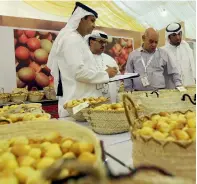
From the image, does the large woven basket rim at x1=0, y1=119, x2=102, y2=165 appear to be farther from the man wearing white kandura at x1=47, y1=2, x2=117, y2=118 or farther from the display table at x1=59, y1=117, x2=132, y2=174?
the man wearing white kandura at x1=47, y1=2, x2=117, y2=118

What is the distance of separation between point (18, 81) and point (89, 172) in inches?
159

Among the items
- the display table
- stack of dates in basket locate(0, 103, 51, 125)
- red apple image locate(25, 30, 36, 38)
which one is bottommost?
the display table

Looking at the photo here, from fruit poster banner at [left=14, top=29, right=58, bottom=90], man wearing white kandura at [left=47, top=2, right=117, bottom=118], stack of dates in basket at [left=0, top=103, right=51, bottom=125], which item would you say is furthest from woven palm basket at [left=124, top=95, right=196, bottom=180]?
fruit poster banner at [left=14, top=29, right=58, bottom=90]

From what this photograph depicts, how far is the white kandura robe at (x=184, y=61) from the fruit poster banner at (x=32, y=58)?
198cm

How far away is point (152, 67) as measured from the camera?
288cm

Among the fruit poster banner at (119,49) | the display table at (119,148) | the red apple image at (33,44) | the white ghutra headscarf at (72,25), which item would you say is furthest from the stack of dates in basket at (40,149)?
the fruit poster banner at (119,49)

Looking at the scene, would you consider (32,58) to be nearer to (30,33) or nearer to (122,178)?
(30,33)

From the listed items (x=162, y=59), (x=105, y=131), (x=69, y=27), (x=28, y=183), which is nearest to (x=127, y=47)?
(x=162, y=59)

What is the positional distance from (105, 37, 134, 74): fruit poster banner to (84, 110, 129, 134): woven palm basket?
3.95m

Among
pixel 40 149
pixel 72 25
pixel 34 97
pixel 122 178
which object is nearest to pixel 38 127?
pixel 40 149

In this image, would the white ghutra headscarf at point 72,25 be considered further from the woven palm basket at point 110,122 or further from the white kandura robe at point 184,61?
the white kandura robe at point 184,61

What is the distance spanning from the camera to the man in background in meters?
2.84

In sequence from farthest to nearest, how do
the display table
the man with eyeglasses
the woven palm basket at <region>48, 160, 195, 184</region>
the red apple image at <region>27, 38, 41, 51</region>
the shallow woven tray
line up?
the red apple image at <region>27, 38, 41, 51</region> < the shallow woven tray < the man with eyeglasses < the display table < the woven palm basket at <region>48, 160, 195, 184</region>

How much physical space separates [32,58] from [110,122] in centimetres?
340
